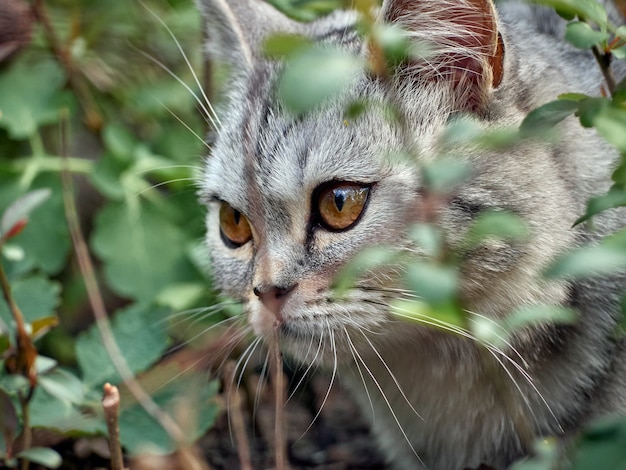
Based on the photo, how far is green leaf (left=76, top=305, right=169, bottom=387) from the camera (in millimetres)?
2004

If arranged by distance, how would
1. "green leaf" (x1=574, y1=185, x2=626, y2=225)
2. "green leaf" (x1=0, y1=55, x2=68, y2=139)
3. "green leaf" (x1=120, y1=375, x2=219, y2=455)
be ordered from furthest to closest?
"green leaf" (x1=0, y1=55, x2=68, y2=139) < "green leaf" (x1=120, y1=375, x2=219, y2=455) < "green leaf" (x1=574, y1=185, x2=626, y2=225)

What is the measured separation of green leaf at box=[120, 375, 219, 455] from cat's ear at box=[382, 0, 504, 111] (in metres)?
0.85

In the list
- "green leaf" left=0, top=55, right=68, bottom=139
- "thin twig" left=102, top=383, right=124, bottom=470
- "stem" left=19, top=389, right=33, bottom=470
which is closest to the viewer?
"thin twig" left=102, top=383, right=124, bottom=470

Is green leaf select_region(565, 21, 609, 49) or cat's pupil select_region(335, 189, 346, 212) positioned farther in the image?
cat's pupil select_region(335, 189, 346, 212)

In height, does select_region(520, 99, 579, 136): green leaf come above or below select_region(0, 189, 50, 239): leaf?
above


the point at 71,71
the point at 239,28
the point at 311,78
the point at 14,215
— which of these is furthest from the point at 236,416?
the point at 71,71

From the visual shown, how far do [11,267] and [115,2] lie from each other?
3.85 feet

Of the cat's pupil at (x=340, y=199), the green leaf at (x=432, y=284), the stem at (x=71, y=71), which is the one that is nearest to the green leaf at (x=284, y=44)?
the green leaf at (x=432, y=284)

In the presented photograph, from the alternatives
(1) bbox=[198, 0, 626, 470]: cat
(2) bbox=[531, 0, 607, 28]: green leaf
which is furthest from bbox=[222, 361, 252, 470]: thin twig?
(2) bbox=[531, 0, 607, 28]: green leaf

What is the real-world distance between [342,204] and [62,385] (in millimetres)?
676

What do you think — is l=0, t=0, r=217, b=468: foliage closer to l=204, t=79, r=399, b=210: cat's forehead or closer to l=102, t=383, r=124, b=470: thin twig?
l=102, t=383, r=124, b=470: thin twig

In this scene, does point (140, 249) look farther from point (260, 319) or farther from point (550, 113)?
point (550, 113)

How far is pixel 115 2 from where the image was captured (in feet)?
9.56

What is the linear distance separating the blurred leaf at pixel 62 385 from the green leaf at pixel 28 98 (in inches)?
38.4
